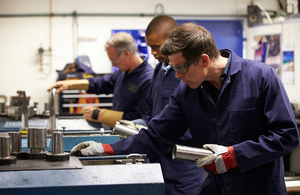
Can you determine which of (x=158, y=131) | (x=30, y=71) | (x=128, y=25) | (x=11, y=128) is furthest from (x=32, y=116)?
(x=128, y=25)

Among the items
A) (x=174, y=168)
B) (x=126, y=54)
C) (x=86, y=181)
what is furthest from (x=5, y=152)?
(x=126, y=54)

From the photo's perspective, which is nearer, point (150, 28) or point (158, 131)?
point (158, 131)

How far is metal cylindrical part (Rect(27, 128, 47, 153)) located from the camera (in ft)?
3.56

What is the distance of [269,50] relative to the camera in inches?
190

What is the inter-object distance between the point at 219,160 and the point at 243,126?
7.8 inches

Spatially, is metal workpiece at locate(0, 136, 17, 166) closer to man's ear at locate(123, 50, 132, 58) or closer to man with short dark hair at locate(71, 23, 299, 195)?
man with short dark hair at locate(71, 23, 299, 195)

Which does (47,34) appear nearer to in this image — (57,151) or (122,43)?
(122,43)

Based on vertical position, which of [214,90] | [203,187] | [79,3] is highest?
[79,3]

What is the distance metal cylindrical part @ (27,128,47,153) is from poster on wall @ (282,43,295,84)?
391 centimetres

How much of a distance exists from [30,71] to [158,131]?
440 centimetres

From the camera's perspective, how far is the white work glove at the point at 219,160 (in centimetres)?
119

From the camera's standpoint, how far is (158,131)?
1501 millimetres

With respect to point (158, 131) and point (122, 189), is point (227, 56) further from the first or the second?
point (122, 189)

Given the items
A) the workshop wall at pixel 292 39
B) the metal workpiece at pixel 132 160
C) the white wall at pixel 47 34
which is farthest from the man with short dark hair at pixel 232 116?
the white wall at pixel 47 34
